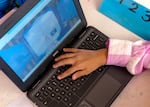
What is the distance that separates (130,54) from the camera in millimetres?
792

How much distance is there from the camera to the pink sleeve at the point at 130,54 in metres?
0.78

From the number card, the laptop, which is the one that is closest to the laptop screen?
the laptop

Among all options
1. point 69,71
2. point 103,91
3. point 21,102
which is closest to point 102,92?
point 103,91

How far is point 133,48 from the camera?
80 centimetres

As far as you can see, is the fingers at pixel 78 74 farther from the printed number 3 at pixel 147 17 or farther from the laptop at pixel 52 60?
the printed number 3 at pixel 147 17

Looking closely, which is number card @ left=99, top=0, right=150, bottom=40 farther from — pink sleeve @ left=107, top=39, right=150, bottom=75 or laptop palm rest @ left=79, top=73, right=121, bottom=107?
laptop palm rest @ left=79, top=73, right=121, bottom=107

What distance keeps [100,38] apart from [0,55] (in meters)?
0.30

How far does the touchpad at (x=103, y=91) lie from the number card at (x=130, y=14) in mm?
172

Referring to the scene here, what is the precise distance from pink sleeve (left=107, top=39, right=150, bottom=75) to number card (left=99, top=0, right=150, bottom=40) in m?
0.05

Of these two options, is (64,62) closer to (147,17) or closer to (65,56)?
(65,56)

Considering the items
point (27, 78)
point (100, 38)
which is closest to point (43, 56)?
point (27, 78)

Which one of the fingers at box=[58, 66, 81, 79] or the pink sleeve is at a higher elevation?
the fingers at box=[58, 66, 81, 79]

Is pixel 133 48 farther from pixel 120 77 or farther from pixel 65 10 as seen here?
pixel 65 10

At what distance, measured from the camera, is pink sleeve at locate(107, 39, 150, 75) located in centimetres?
78
